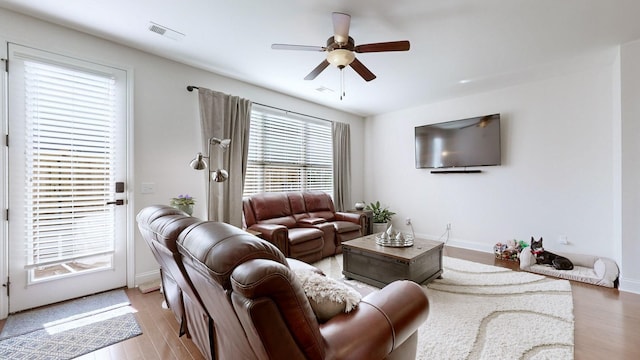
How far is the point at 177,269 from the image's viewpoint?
1.37 metres

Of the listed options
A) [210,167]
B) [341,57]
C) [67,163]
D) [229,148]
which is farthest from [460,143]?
[67,163]

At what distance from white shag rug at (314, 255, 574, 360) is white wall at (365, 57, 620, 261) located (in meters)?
1.10

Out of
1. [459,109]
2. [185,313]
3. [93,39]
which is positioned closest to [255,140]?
[93,39]

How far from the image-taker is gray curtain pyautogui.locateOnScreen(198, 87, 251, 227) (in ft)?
11.3

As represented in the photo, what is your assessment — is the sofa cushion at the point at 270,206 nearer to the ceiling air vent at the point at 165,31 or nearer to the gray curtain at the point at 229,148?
the gray curtain at the point at 229,148

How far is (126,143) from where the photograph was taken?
9.53ft

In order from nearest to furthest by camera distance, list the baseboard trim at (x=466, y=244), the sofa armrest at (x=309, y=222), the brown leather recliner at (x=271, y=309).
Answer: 1. the brown leather recliner at (x=271, y=309)
2. the sofa armrest at (x=309, y=222)
3. the baseboard trim at (x=466, y=244)

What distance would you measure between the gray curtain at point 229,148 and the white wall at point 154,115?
14 centimetres

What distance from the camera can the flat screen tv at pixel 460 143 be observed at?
13.8 ft

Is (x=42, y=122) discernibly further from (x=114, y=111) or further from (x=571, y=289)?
(x=571, y=289)

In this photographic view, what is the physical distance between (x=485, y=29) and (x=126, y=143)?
385 cm

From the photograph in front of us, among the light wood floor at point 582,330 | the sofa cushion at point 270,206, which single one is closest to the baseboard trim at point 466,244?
the light wood floor at point 582,330

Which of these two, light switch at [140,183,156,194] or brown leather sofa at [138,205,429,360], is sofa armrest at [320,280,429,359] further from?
light switch at [140,183,156,194]

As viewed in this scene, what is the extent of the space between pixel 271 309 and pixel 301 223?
325cm
